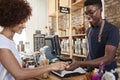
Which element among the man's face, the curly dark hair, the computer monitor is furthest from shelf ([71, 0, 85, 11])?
the curly dark hair

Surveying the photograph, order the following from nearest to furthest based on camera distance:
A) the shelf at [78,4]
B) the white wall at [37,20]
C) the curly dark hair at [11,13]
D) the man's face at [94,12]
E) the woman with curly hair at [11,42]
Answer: the woman with curly hair at [11,42] → the curly dark hair at [11,13] → the man's face at [94,12] → the shelf at [78,4] → the white wall at [37,20]

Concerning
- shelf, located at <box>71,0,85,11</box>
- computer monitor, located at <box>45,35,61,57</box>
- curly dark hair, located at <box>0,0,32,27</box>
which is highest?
shelf, located at <box>71,0,85,11</box>

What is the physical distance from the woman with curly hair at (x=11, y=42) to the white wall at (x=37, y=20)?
14.8 ft

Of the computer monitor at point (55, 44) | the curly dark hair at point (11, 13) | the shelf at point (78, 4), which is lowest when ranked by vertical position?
the computer monitor at point (55, 44)

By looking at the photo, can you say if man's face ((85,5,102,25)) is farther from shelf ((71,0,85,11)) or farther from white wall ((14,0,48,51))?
white wall ((14,0,48,51))

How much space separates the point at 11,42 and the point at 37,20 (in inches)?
186

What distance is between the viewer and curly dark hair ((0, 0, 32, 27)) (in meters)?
A: 1.43

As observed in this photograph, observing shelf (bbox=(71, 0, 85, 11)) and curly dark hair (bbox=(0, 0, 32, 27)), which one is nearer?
curly dark hair (bbox=(0, 0, 32, 27))

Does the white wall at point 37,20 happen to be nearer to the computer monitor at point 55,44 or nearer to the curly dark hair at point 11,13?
the computer monitor at point 55,44

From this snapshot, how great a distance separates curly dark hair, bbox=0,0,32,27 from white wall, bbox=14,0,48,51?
457cm

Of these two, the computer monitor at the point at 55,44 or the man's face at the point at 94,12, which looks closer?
the man's face at the point at 94,12

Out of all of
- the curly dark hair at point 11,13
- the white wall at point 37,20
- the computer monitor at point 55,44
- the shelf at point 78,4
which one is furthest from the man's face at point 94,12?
the white wall at point 37,20

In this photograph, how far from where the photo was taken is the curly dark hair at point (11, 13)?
1432 millimetres

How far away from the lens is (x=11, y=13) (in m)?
1.44
